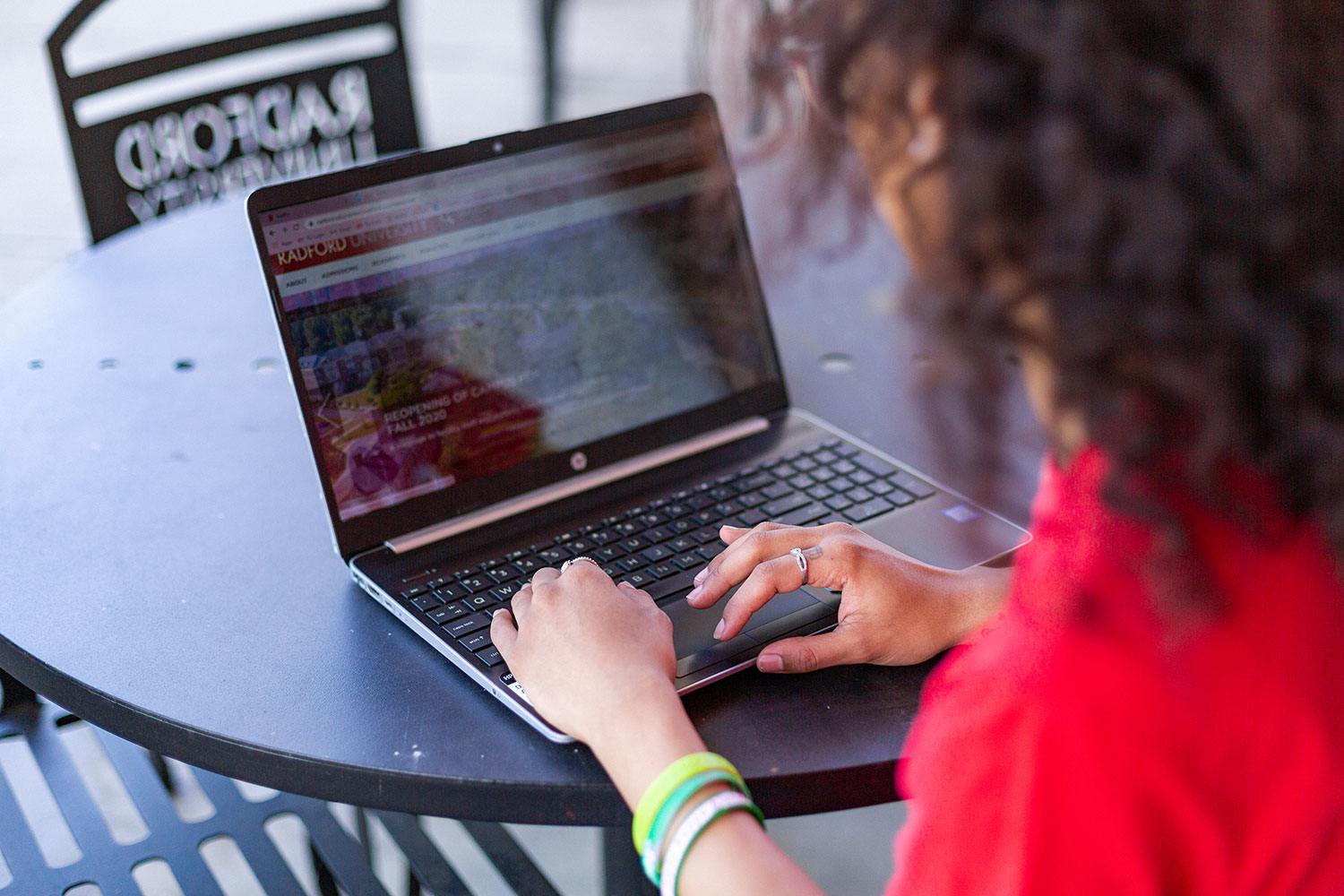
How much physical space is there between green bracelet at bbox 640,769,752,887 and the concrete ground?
2343mm

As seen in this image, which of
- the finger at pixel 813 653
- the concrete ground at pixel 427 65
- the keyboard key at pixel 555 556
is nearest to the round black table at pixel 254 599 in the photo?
the finger at pixel 813 653

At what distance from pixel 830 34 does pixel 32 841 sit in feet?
3.39

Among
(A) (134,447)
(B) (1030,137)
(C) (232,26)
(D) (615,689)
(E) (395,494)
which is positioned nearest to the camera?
(B) (1030,137)

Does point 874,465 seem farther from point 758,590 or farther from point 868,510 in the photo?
point 758,590

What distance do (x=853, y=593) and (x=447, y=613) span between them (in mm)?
293

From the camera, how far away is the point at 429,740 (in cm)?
77

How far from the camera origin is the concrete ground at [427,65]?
3.86 meters

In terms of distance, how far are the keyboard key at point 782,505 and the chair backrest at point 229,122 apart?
3.14 feet

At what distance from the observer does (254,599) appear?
909mm

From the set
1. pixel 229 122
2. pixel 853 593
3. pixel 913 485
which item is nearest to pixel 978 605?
pixel 853 593

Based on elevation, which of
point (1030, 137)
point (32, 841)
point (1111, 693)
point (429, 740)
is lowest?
point (32, 841)

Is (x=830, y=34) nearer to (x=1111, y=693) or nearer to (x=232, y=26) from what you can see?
(x=1111, y=693)

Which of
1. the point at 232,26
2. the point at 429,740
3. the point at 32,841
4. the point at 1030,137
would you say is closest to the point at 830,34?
the point at 1030,137

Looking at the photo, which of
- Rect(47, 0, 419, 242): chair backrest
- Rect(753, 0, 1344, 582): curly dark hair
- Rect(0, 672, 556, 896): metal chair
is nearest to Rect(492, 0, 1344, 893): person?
Rect(753, 0, 1344, 582): curly dark hair
